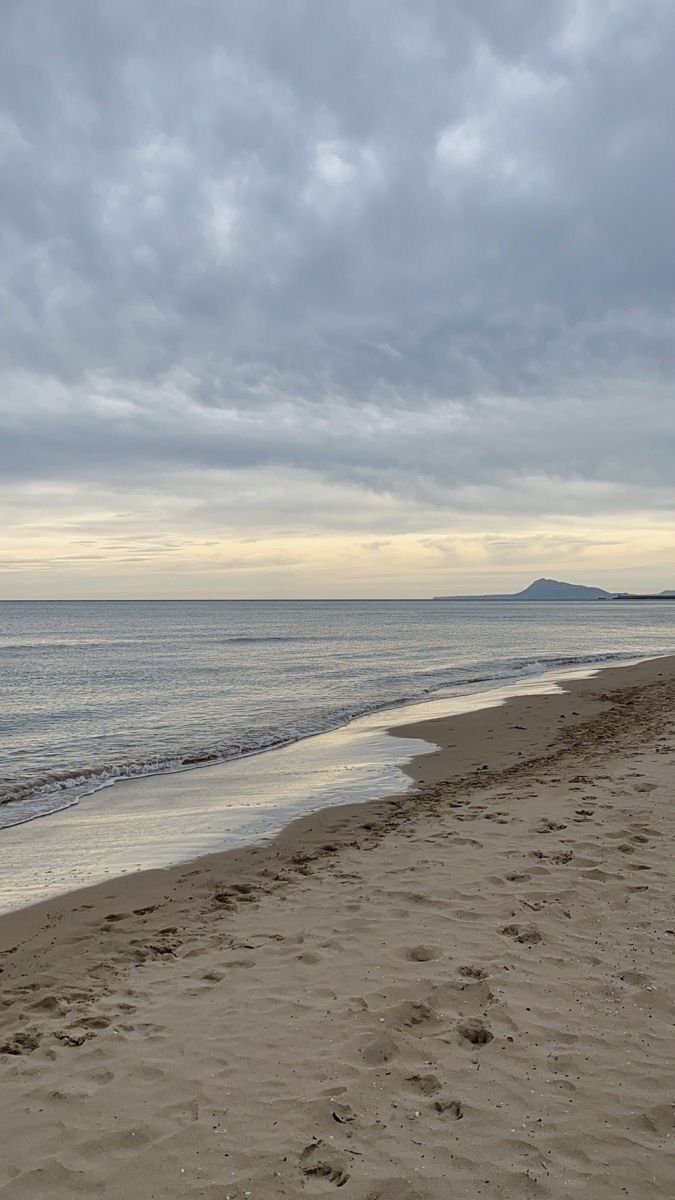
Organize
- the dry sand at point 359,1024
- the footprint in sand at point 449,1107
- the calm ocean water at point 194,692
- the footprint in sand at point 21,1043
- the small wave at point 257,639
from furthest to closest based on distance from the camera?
1. the small wave at point 257,639
2. the calm ocean water at point 194,692
3. the footprint in sand at point 21,1043
4. the footprint in sand at point 449,1107
5. the dry sand at point 359,1024

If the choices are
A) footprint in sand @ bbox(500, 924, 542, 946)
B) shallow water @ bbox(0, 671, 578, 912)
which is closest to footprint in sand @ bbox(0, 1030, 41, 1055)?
shallow water @ bbox(0, 671, 578, 912)

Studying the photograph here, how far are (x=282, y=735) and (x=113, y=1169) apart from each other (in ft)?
48.9

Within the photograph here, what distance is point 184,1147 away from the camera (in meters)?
3.77

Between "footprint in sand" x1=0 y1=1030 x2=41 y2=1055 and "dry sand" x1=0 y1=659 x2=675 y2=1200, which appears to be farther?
"footprint in sand" x1=0 y1=1030 x2=41 y2=1055

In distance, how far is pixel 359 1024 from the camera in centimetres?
482

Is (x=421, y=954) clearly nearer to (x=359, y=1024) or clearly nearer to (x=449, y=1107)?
(x=359, y=1024)

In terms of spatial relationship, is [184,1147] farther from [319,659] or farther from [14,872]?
[319,659]

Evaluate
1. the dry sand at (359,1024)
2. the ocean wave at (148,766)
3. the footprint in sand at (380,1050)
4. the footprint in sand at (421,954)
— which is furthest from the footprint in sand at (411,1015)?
the ocean wave at (148,766)

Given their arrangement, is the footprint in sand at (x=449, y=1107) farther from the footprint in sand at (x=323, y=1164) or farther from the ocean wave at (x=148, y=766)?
the ocean wave at (x=148, y=766)

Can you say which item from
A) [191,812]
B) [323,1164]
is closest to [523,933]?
[323,1164]

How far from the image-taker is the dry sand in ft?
11.9

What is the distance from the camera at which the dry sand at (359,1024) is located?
3629 millimetres

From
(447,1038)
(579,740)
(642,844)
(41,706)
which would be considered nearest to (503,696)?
(579,740)

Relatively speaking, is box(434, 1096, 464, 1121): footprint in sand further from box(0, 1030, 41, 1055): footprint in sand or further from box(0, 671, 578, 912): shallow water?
box(0, 671, 578, 912): shallow water
